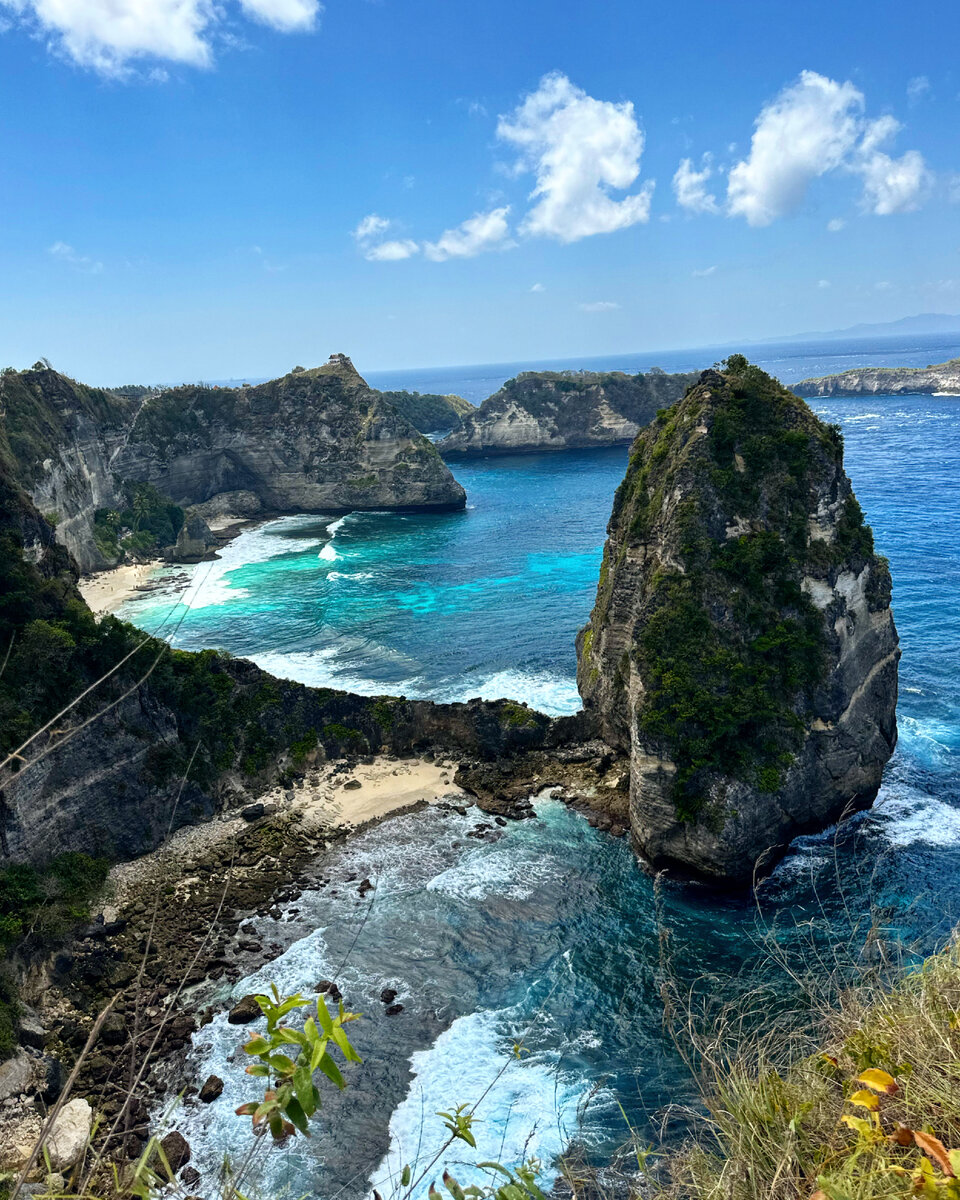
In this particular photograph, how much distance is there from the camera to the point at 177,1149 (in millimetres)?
19953

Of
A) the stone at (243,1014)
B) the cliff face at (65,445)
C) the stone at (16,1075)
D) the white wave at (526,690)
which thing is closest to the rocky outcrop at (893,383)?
the cliff face at (65,445)

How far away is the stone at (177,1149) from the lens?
19.7 m

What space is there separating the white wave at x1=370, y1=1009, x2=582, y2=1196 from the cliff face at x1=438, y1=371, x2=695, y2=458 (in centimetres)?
12723

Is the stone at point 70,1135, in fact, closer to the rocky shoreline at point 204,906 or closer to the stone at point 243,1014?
the rocky shoreline at point 204,906

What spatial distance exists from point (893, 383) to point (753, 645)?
17067 cm

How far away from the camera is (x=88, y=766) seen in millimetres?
30391

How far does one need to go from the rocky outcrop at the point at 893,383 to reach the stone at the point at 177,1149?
17932 cm

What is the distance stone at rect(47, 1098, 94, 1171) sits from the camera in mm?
18834

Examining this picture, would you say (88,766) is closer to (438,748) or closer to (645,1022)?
(438,748)

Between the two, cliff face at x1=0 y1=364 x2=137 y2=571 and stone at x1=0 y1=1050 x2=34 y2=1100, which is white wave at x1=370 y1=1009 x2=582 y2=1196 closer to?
stone at x1=0 y1=1050 x2=34 y2=1100

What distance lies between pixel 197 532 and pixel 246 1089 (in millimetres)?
67733

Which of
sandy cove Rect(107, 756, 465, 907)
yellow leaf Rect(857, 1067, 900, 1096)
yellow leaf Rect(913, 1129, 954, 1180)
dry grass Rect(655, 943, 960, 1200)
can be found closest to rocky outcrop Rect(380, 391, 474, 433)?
sandy cove Rect(107, 756, 465, 907)

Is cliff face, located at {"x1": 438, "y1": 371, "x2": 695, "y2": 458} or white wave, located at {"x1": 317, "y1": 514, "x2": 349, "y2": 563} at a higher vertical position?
cliff face, located at {"x1": 438, "y1": 371, "x2": 695, "y2": 458}

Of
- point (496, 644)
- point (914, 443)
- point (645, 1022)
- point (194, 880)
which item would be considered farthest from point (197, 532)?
point (914, 443)
